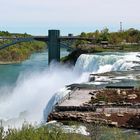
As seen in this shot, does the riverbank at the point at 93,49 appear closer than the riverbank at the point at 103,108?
No

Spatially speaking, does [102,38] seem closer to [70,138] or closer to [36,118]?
[36,118]

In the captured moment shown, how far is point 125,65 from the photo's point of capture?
54750mm

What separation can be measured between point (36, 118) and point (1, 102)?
18.7 meters

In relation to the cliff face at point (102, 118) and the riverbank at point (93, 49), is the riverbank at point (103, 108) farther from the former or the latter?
the riverbank at point (93, 49)

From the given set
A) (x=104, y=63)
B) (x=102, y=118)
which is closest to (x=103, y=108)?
(x=102, y=118)

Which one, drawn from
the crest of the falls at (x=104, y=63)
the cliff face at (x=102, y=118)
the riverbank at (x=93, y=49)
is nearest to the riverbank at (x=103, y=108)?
the cliff face at (x=102, y=118)

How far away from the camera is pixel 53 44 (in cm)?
8694

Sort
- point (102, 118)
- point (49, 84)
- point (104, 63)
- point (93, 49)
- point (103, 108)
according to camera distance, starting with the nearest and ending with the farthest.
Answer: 1. point (102, 118)
2. point (103, 108)
3. point (104, 63)
4. point (49, 84)
5. point (93, 49)

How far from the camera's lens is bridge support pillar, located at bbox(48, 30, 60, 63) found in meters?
86.5

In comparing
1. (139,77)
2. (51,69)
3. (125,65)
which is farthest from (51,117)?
(51,69)

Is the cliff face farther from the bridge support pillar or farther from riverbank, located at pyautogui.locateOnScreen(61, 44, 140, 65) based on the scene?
the bridge support pillar

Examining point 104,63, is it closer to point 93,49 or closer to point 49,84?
point 49,84

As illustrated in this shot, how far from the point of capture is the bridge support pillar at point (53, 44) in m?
86.5

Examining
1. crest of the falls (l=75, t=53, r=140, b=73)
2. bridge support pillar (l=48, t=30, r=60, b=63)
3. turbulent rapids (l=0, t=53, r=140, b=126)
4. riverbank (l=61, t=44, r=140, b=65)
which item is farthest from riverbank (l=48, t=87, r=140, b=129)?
bridge support pillar (l=48, t=30, r=60, b=63)
